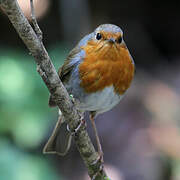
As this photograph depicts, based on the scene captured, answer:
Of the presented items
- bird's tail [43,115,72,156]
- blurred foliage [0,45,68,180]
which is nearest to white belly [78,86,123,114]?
bird's tail [43,115,72,156]

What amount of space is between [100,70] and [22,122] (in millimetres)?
1342

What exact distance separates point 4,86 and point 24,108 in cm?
28

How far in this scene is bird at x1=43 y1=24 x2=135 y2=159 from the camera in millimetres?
2945

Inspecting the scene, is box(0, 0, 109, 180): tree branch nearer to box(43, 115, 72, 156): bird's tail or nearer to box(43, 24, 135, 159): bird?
box(43, 24, 135, 159): bird

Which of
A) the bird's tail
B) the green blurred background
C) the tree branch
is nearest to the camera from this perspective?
the tree branch

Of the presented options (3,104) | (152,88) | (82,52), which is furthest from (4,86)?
(152,88)

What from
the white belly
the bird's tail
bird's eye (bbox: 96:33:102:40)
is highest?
bird's eye (bbox: 96:33:102:40)

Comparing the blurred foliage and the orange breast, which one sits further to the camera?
the blurred foliage

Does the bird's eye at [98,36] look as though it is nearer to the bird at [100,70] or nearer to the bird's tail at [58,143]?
the bird at [100,70]

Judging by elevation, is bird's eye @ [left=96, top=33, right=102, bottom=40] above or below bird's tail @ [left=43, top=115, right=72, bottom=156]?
above

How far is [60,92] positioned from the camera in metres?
2.22

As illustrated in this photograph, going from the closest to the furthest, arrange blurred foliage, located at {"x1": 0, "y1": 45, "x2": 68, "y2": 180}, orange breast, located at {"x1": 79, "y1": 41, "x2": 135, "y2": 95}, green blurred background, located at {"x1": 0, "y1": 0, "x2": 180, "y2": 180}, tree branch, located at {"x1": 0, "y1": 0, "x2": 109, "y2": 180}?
tree branch, located at {"x1": 0, "y1": 0, "x2": 109, "y2": 180} → orange breast, located at {"x1": 79, "y1": 41, "x2": 135, "y2": 95} → blurred foliage, located at {"x1": 0, "y1": 45, "x2": 68, "y2": 180} → green blurred background, located at {"x1": 0, "y1": 0, "x2": 180, "y2": 180}

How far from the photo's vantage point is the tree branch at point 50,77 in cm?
189

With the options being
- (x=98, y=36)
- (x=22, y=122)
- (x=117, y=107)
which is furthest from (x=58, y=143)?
(x=117, y=107)
